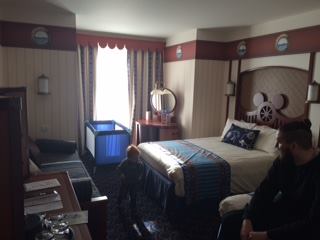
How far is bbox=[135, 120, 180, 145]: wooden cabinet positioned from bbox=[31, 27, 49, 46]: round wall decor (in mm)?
2102

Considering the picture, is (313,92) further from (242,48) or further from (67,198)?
(67,198)

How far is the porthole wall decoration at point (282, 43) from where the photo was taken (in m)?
3.47

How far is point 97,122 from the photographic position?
16.1 ft

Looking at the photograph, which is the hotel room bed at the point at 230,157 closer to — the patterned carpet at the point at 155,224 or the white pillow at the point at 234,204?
the patterned carpet at the point at 155,224

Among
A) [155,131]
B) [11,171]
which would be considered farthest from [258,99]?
[11,171]

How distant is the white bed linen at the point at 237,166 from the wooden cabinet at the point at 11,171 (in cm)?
207

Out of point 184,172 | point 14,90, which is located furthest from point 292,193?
point 14,90

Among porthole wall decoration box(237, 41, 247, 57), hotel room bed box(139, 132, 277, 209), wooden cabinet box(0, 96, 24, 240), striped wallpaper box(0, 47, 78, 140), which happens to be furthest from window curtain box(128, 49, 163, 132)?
wooden cabinet box(0, 96, 24, 240)

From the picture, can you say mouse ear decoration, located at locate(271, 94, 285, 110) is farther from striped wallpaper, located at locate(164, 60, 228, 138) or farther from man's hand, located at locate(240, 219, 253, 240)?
man's hand, located at locate(240, 219, 253, 240)

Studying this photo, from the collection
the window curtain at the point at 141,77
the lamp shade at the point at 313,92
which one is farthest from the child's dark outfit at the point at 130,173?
the window curtain at the point at 141,77

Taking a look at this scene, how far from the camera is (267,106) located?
149 inches

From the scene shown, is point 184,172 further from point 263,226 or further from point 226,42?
point 226,42

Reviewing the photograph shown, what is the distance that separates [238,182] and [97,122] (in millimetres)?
2886

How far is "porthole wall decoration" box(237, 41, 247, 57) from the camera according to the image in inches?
165
